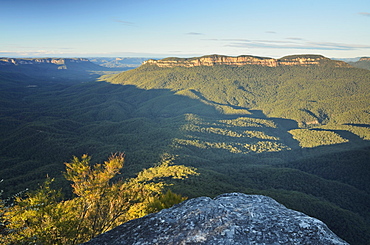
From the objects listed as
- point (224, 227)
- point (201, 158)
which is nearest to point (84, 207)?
point (224, 227)

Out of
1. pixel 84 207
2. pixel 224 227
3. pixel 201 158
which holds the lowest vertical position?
pixel 201 158

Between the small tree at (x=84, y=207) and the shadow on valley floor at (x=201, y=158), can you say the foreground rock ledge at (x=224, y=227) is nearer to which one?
the small tree at (x=84, y=207)

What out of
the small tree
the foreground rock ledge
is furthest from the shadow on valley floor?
the foreground rock ledge

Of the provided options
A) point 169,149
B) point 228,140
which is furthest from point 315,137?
point 169,149

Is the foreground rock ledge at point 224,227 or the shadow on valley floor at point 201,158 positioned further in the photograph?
the shadow on valley floor at point 201,158

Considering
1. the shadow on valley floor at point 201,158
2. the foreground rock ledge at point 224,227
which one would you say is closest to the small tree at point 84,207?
the foreground rock ledge at point 224,227

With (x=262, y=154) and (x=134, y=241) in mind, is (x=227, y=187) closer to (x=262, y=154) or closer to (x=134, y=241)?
(x=134, y=241)

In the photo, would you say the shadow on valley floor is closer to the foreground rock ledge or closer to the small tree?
the small tree

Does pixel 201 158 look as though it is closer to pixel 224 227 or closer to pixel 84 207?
pixel 84 207
